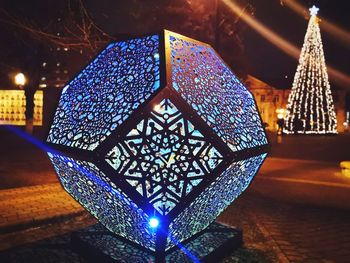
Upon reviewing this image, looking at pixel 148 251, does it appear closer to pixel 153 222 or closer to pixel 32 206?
pixel 153 222

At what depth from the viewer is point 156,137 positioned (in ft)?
11.0

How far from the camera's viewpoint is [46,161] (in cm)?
1194

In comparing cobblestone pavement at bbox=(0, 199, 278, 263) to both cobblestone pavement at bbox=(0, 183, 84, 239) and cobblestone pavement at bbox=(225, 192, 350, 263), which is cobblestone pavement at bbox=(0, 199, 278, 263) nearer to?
cobblestone pavement at bbox=(0, 183, 84, 239)

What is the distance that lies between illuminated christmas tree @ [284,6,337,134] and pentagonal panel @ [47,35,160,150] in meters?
25.2

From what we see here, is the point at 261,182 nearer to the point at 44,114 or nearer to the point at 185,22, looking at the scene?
the point at 185,22

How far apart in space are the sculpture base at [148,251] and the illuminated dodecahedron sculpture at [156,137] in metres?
0.15

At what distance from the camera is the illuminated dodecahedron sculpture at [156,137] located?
3266 millimetres

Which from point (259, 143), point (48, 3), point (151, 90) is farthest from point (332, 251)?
point (48, 3)

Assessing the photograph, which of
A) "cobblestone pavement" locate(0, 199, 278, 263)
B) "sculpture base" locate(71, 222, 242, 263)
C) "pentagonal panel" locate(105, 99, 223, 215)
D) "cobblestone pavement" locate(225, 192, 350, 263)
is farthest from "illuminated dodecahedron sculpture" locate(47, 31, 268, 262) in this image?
"cobblestone pavement" locate(225, 192, 350, 263)

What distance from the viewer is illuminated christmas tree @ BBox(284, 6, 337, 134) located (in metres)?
27.2

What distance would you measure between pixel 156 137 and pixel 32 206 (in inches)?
153

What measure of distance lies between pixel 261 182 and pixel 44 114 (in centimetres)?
1924

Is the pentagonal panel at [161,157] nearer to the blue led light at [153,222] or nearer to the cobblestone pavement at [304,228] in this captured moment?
the blue led light at [153,222]

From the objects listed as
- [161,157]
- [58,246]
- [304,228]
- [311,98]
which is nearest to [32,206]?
[58,246]
